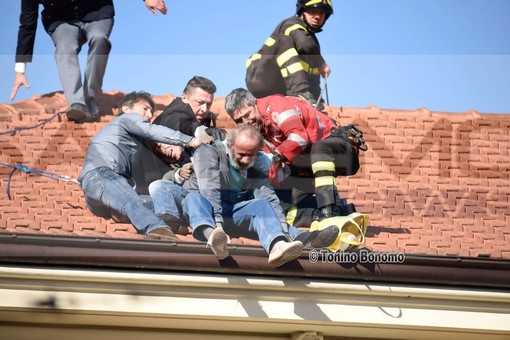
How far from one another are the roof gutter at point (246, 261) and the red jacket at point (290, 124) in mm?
1184

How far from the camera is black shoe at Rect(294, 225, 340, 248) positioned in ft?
28.1

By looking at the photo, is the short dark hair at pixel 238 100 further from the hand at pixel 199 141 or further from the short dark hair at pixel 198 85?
the hand at pixel 199 141

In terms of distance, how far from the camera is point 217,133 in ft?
30.4

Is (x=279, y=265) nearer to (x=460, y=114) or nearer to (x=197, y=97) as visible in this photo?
(x=197, y=97)

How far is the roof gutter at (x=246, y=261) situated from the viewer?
8086mm

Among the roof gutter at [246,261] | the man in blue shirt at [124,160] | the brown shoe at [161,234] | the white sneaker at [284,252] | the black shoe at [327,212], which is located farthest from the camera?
the black shoe at [327,212]

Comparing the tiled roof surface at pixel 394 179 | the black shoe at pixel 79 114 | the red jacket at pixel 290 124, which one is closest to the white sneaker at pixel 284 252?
the tiled roof surface at pixel 394 179

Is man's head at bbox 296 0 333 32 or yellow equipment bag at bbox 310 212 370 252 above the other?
man's head at bbox 296 0 333 32

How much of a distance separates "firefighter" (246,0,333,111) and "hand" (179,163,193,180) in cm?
121

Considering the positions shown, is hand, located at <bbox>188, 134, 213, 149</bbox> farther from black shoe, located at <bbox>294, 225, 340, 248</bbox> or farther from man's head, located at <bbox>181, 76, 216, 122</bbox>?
black shoe, located at <bbox>294, 225, 340, 248</bbox>


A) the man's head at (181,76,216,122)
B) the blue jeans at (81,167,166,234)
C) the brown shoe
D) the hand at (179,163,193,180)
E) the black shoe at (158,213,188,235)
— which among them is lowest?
the brown shoe

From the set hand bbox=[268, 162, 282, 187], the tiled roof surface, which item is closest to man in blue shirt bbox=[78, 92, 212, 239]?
the tiled roof surface

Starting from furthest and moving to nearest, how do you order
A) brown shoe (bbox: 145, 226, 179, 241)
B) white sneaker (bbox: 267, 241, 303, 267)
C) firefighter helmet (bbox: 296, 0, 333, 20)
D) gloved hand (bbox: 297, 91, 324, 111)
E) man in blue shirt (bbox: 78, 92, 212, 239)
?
firefighter helmet (bbox: 296, 0, 333, 20)
gloved hand (bbox: 297, 91, 324, 111)
man in blue shirt (bbox: 78, 92, 212, 239)
brown shoe (bbox: 145, 226, 179, 241)
white sneaker (bbox: 267, 241, 303, 267)

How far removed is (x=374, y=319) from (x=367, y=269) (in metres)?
0.39
